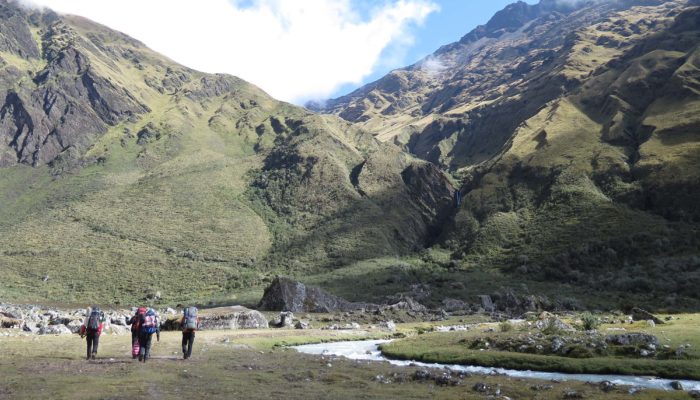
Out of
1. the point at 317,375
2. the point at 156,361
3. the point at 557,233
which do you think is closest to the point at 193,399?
the point at 317,375

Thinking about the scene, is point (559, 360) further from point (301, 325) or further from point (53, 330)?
point (53, 330)

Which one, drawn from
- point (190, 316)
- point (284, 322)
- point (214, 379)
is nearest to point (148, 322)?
point (190, 316)

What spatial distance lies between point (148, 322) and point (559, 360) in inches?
1089

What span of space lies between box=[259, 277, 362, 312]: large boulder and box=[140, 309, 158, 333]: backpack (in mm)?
68878

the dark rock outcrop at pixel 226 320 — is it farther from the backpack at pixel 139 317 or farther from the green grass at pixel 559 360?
the backpack at pixel 139 317

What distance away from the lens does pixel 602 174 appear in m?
179

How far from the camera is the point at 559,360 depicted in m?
36.0

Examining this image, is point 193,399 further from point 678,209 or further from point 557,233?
→ point 678,209

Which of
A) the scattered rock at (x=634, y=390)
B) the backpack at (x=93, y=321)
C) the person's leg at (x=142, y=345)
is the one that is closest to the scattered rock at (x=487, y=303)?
the scattered rock at (x=634, y=390)

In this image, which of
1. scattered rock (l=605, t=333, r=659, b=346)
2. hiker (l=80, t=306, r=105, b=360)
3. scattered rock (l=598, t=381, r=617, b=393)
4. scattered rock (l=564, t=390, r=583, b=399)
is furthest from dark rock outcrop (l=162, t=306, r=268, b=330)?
scattered rock (l=598, t=381, r=617, b=393)

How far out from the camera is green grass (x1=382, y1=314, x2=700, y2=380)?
32.5 meters

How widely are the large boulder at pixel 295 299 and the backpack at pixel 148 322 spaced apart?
226ft

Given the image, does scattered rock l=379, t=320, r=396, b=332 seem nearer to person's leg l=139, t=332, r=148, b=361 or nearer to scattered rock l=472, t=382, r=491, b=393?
person's leg l=139, t=332, r=148, b=361

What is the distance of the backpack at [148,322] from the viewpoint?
2989cm
